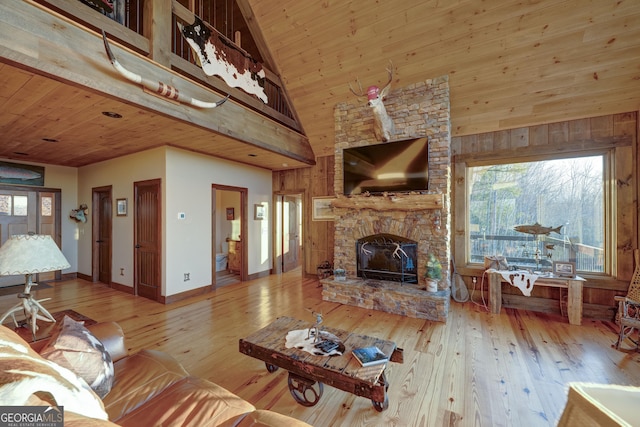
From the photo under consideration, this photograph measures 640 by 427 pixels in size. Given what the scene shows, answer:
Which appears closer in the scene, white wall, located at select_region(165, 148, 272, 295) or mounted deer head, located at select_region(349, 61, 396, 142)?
mounted deer head, located at select_region(349, 61, 396, 142)

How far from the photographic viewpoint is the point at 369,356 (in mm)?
1741

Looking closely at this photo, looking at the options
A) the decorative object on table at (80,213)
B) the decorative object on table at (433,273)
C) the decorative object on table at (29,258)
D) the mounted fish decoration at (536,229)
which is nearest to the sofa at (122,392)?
the decorative object on table at (29,258)

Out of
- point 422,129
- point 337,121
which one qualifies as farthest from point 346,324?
point 337,121

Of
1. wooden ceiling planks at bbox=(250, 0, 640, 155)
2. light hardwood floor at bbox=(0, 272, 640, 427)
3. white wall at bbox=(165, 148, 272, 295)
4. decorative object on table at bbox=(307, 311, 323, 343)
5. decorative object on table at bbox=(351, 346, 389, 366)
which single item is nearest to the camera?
decorative object on table at bbox=(351, 346, 389, 366)

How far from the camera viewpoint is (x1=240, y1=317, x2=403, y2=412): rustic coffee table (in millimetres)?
1566

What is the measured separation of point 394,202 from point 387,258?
93 centimetres

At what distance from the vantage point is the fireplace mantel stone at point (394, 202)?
3.61 meters

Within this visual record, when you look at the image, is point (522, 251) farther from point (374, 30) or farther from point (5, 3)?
point (5, 3)

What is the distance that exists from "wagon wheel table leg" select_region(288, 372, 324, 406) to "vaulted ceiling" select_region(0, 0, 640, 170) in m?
2.87

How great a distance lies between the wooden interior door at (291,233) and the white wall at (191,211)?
1.59m

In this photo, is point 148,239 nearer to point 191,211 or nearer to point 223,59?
point 191,211

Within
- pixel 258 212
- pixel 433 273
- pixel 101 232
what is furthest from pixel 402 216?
pixel 101 232

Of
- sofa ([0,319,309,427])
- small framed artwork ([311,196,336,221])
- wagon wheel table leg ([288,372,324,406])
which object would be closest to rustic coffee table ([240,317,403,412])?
wagon wheel table leg ([288,372,324,406])

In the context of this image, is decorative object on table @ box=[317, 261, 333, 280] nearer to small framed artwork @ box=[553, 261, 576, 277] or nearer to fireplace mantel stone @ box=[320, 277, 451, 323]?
fireplace mantel stone @ box=[320, 277, 451, 323]
